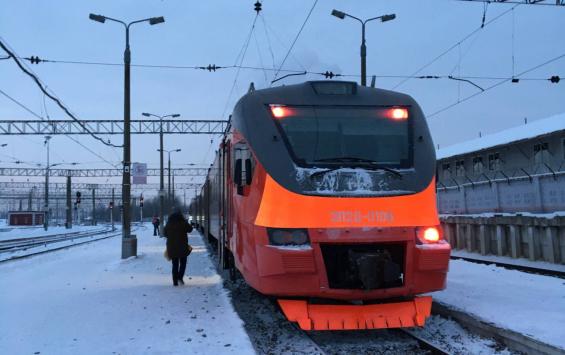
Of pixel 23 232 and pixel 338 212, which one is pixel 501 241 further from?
pixel 23 232

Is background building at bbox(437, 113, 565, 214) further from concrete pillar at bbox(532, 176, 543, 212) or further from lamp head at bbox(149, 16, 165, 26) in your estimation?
lamp head at bbox(149, 16, 165, 26)

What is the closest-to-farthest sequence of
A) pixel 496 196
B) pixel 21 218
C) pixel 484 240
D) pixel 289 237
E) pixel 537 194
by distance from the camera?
pixel 289 237, pixel 484 240, pixel 537 194, pixel 496 196, pixel 21 218

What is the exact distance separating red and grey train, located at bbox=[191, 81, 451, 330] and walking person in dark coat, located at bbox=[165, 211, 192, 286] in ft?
14.2

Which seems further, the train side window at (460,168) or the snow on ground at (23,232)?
the snow on ground at (23,232)

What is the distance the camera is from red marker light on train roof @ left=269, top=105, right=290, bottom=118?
7.28 m

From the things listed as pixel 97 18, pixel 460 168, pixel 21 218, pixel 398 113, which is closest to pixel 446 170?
pixel 460 168

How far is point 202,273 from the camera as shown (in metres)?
13.7

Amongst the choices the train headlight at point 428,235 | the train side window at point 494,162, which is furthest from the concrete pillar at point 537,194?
the train headlight at point 428,235

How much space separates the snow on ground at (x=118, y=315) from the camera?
21.2ft

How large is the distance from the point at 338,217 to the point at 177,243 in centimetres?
599

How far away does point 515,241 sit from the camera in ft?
48.2

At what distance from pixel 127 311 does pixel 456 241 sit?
13015 millimetres

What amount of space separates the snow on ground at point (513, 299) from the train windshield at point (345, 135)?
7.71ft

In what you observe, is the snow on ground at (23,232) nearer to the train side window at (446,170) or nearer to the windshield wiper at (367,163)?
the train side window at (446,170)
